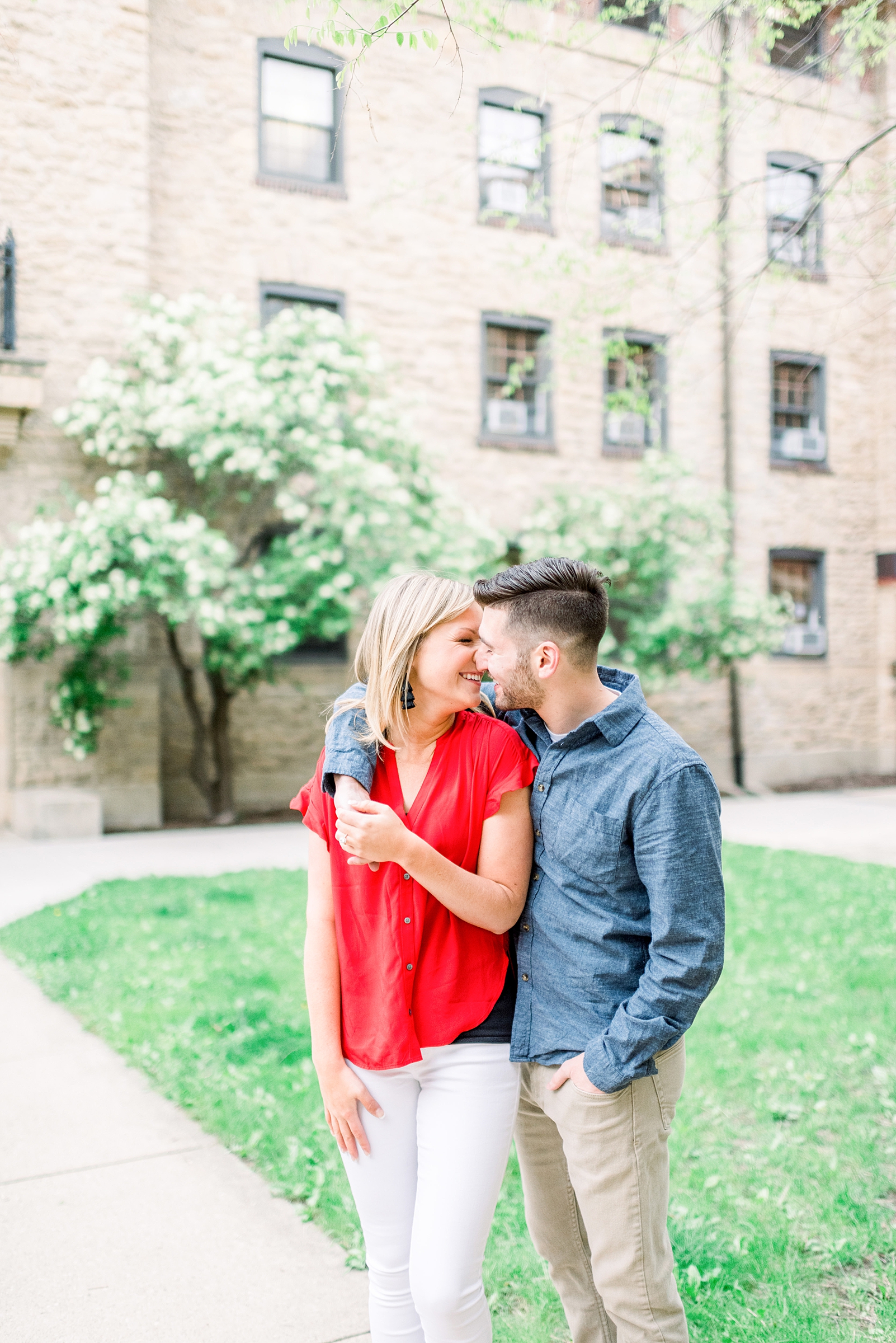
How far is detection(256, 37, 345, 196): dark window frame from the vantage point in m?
13.1

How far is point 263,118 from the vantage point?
13328 mm

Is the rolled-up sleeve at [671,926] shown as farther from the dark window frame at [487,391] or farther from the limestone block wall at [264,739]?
the dark window frame at [487,391]

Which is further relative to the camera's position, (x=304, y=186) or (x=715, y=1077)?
(x=304, y=186)

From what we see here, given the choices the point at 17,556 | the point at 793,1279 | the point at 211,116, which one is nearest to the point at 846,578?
the point at 211,116

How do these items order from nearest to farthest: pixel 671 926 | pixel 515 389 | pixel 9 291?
pixel 671 926
pixel 9 291
pixel 515 389

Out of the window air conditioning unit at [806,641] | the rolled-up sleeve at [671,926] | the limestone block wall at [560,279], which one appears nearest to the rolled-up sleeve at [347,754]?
the rolled-up sleeve at [671,926]

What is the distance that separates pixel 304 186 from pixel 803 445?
887 centimetres

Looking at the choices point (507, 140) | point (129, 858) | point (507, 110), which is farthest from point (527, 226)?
point (129, 858)

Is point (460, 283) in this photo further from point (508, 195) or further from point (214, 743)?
point (214, 743)

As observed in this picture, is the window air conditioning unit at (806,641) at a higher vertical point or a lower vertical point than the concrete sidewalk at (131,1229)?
higher

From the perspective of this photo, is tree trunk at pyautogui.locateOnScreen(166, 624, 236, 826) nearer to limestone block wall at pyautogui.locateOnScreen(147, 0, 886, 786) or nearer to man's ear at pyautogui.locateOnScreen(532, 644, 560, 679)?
limestone block wall at pyautogui.locateOnScreen(147, 0, 886, 786)

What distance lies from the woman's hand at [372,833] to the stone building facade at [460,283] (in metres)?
6.31

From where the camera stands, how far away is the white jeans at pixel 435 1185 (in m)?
2.03

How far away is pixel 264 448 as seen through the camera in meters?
11.3
